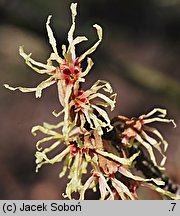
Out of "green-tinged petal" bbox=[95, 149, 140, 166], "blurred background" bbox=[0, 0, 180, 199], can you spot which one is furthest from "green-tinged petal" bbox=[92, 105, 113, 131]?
"blurred background" bbox=[0, 0, 180, 199]

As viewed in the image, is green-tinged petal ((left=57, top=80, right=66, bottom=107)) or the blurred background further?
the blurred background

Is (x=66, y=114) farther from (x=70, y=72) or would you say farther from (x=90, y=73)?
(x=90, y=73)

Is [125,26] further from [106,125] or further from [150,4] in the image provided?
[106,125]

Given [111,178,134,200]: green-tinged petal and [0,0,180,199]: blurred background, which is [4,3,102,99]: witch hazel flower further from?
[0,0,180,199]: blurred background

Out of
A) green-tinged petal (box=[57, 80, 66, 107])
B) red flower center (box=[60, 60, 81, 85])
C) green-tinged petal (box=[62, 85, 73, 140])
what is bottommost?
green-tinged petal (box=[62, 85, 73, 140])

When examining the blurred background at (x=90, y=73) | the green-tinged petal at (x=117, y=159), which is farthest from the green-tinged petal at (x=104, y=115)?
the blurred background at (x=90, y=73)

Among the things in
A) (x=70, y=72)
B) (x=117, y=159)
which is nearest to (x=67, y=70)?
(x=70, y=72)

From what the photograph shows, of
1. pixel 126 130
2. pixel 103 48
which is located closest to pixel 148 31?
pixel 103 48
